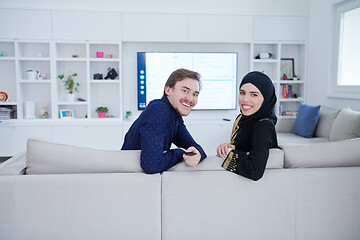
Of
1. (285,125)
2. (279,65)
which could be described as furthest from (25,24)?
(285,125)

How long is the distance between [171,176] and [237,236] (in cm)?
45

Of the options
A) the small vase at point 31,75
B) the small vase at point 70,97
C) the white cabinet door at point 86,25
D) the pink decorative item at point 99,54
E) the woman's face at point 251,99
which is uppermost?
the white cabinet door at point 86,25

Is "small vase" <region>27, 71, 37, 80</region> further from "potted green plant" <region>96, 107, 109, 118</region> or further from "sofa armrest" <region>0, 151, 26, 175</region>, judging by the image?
"sofa armrest" <region>0, 151, 26, 175</region>

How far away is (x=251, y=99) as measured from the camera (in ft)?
5.52

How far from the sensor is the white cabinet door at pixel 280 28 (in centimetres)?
494

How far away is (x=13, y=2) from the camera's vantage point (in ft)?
15.6

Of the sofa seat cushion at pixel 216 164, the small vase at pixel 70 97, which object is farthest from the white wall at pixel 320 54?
the small vase at pixel 70 97

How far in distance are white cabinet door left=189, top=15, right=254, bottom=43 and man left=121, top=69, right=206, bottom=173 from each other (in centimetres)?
320

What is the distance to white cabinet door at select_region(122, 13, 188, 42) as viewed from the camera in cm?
471

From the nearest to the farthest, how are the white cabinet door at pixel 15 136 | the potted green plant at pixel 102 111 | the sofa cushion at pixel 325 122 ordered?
the sofa cushion at pixel 325 122 → the white cabinet door at pixel 15 136 → the potted green plant at pixel 102 111

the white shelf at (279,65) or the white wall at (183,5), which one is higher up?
the white wall at (183,5)

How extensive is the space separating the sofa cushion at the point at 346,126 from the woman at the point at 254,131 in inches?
81.4

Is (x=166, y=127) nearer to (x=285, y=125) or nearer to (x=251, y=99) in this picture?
(x=251, y=99)

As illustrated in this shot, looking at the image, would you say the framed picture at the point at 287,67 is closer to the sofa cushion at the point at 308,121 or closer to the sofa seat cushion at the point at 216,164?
the sofa cushion at the point at 308,121
